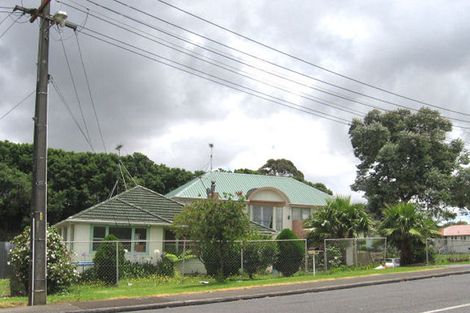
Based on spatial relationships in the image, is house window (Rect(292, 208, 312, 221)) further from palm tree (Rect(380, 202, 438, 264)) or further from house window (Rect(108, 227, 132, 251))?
house window (Rect(108, 227, 132, 251))

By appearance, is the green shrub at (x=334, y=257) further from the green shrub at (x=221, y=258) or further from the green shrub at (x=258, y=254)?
the green shrub at (x=221, y=258)

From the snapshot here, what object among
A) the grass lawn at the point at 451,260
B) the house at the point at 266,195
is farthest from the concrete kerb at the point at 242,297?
the house at the point at 266,195

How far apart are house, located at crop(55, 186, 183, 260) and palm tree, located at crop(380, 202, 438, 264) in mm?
11115

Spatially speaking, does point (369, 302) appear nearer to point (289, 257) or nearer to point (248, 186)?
point (289, 257)

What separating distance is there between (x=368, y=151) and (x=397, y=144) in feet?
8.40

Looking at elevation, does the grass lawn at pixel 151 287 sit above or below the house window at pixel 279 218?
below

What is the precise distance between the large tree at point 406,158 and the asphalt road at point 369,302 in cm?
2271

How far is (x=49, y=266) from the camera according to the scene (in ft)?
55.2

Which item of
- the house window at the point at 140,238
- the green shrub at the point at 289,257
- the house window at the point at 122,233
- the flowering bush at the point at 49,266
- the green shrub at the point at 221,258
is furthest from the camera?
the house window at the point at 140,238

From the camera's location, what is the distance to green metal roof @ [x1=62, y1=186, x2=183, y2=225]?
2790 cm

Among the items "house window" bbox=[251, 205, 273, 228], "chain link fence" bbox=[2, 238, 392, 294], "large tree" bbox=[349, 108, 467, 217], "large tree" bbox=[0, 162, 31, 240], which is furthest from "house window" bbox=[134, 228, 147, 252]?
"large tree" bbox=[0, 162, 31, 240]

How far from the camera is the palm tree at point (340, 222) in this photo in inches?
1043

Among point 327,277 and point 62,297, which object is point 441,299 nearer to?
point 327,277

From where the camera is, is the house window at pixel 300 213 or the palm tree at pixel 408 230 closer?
the palm tree at pixel 408 230
